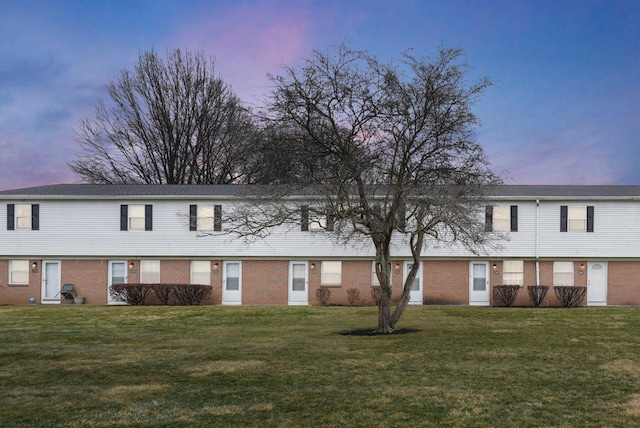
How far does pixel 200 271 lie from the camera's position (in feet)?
98.8

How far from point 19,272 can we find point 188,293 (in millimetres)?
8273

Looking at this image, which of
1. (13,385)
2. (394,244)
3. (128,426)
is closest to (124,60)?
(394,244)

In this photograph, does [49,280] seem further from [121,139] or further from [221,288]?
[121,139]

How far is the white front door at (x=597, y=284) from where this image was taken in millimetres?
29656

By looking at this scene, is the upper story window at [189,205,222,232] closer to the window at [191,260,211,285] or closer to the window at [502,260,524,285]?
the window at [191,260,211,285]

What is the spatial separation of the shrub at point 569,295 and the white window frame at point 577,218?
8.85 ft

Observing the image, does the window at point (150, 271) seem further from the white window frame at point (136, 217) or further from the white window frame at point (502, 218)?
the white window frame at point (502, 218)

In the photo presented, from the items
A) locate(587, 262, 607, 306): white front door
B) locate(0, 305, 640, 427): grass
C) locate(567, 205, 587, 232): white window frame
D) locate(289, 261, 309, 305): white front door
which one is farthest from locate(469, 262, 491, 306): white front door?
locate(0, 305, 640, 427): grass

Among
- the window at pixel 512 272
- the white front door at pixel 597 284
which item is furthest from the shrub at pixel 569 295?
the window at pixel 512 272

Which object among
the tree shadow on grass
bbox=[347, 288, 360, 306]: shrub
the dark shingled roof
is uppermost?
the dark shingled roof

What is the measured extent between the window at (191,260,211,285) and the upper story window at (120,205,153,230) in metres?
2.66

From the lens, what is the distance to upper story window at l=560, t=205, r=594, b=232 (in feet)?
96.4

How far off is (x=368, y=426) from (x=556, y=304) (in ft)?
75.5

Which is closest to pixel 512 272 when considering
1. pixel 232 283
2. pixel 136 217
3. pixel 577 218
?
pixel 577 218
